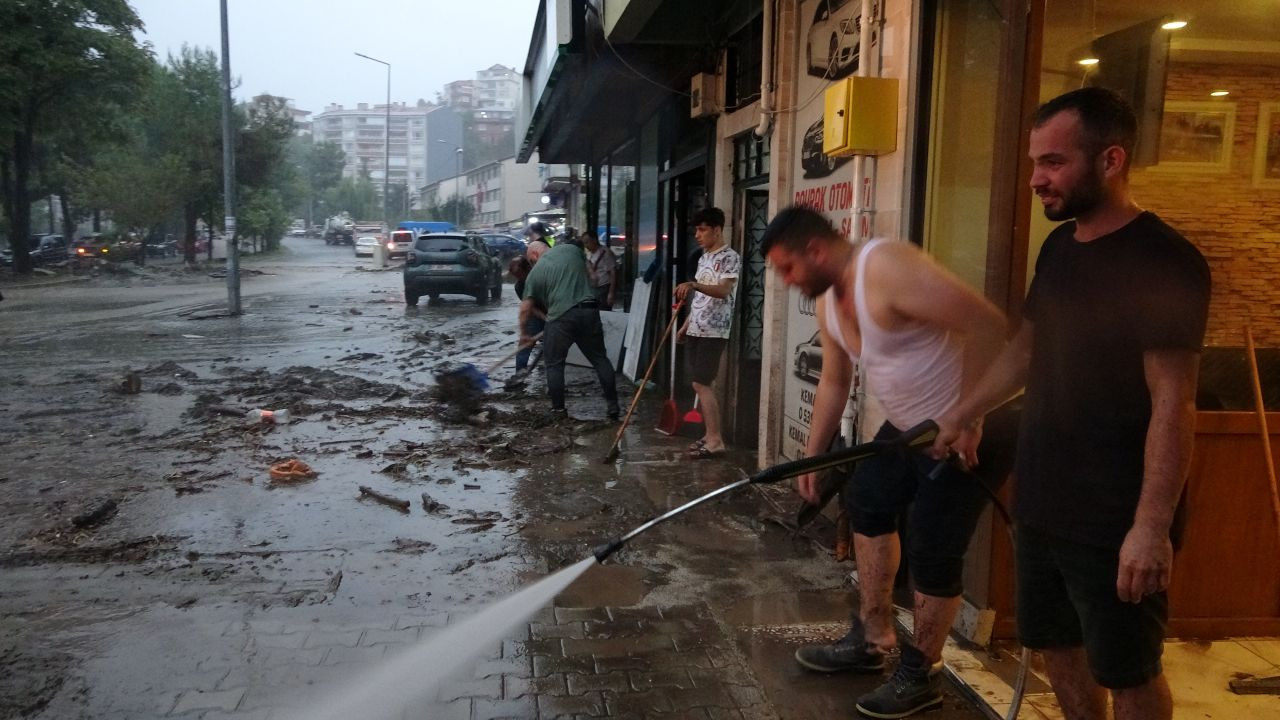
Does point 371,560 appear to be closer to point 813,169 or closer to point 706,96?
point 813,169

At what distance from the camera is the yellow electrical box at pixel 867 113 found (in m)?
4.66

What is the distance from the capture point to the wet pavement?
376 centimetres

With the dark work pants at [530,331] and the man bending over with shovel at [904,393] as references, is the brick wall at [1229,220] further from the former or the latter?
the dark work pants at [530,331]

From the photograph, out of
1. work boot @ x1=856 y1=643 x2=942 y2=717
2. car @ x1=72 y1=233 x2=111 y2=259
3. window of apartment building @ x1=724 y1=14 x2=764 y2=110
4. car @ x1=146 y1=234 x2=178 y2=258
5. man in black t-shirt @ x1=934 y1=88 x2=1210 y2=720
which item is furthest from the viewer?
car @ x1=146 y1=234 x2=178 y2=258

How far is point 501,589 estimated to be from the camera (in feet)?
16.1

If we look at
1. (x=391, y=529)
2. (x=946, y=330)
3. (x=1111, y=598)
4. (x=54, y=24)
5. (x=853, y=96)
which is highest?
(x=54, y=24)

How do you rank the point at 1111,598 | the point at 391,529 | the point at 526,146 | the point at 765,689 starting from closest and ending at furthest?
A: the point at 1111,598 → the point at 765,689 → the point at 391,529 → the point at 526,146

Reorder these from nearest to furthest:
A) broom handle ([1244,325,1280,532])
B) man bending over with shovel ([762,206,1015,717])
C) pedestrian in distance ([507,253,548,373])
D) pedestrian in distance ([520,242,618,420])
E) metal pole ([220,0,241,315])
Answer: man bending over with shovel ([762,206,1015,717]), broom handle ([1244,325,1280,532]), pedestrian in distance ([520,242,618,420]), pedestrian in distance ([507,253,548,373]), metal pole ([220,0,241,315])

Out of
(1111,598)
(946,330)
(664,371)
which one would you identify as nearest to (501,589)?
(946,330)

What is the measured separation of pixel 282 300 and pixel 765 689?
23489 millimetres

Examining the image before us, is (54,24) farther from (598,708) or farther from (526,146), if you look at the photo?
(598,708)

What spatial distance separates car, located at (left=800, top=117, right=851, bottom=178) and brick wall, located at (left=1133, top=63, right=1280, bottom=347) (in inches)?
75.7

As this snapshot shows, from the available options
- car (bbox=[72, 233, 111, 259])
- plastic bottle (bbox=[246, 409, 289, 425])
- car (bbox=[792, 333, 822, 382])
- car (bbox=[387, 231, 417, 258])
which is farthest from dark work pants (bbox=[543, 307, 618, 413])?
car (bbox=[387, 231, 417, 258])

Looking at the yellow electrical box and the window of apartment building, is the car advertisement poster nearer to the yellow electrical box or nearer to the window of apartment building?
the yellow electrical box
